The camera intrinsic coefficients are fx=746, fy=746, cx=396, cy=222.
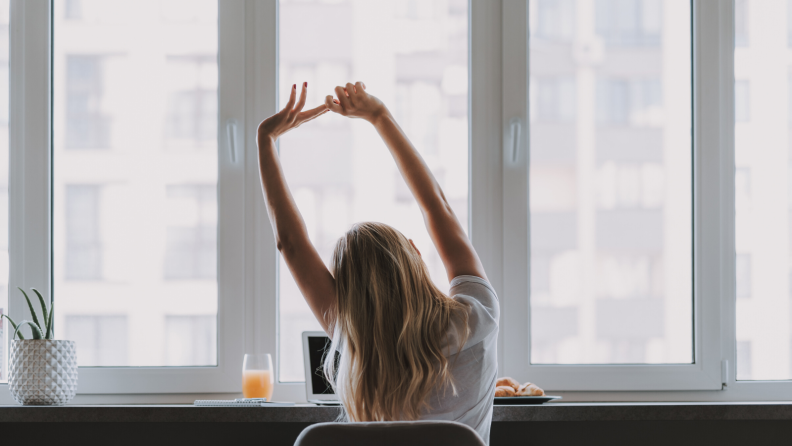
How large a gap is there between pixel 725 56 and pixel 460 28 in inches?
33.5

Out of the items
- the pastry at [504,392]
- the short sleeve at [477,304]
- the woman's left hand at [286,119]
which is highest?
the woman's left hand at [286,119]

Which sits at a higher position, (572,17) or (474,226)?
(572,17)

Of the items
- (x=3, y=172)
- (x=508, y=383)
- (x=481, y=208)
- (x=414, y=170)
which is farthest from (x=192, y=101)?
(x=508, y=383)

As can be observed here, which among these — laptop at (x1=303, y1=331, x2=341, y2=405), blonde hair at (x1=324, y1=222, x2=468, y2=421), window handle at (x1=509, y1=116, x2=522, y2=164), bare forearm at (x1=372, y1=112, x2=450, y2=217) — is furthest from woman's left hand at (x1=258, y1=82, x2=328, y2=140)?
window handle at (x1=509, y1=116, x2=522, y2=164)

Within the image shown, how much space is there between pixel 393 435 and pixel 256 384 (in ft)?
A: 3.47

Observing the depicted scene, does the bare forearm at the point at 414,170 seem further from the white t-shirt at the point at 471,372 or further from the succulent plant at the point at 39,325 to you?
the succulent plant at the point at 39,325

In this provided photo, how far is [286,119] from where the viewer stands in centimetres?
169

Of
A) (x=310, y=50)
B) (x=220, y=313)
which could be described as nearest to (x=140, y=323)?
(x=220, y=313)

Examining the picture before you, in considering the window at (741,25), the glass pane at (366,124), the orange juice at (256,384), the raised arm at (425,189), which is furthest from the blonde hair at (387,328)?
the window at (741,25)

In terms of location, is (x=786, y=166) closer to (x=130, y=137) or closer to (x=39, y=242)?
(x=130, y=137)

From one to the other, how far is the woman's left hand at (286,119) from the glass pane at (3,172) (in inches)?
46.3

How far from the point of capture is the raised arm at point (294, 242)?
1.37 m

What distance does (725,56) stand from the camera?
2385 mm

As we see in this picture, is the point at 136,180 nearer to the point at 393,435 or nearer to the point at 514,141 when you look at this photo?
the point at 514,141
